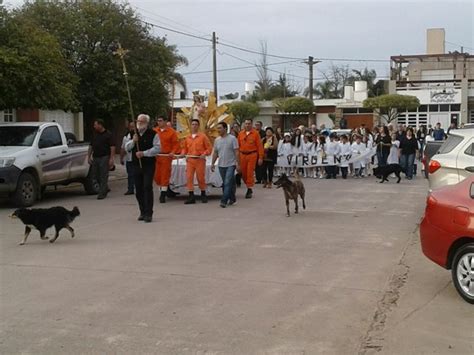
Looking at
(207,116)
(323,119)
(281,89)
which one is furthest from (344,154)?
(281,89)

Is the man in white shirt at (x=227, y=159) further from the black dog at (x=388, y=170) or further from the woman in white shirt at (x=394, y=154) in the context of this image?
the woman in white shirt at (x=394, y=154)

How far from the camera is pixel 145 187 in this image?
11086 millimetres

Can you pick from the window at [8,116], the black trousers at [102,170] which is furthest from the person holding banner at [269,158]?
the window at [8,116]

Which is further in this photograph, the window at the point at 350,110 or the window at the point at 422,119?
the window at the point at 350,110

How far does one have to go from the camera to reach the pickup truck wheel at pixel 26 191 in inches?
508

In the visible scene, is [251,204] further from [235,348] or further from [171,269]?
→ [235,348]

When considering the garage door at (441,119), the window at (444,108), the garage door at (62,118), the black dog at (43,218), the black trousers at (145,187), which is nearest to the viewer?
the black dog at (43,218)

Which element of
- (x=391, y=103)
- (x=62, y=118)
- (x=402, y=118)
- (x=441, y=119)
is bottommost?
(x=62, y=118)

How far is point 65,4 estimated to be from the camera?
71.1 ft

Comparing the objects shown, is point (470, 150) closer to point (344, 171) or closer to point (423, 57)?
point (344, 171)

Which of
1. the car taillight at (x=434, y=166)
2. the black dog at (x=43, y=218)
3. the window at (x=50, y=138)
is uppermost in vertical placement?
the window at (x=50, y=138)

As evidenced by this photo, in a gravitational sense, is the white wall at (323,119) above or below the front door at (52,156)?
above

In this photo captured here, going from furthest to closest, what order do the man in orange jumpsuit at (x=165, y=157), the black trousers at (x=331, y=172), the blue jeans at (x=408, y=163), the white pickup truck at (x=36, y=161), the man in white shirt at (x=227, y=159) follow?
1. the black trousers at (x=331, y=172)
2. the blue jeans at (x=408, y=163)
3. the man in orange jumpsuit at (x=165, y=157)
4. the man in white shirt at (x=227, y=159)
5. the white pickup truck at (x=36, y=161)

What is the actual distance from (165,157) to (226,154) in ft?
4.87
